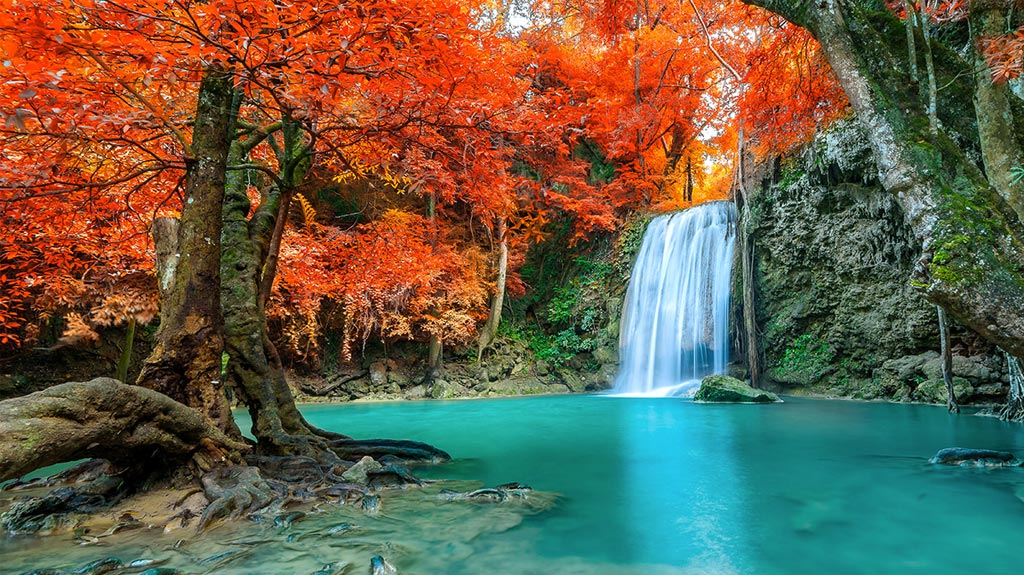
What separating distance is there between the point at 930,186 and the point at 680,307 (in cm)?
1031

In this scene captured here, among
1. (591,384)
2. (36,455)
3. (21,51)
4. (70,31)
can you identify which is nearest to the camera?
(36,455)

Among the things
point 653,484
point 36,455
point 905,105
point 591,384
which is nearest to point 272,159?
point 36,455

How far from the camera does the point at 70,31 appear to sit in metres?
2.99

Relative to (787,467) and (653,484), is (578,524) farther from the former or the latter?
(787,467)

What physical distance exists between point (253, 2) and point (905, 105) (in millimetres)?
4956

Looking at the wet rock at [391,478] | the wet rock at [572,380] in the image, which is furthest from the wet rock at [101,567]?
the wet rock at [572,380]

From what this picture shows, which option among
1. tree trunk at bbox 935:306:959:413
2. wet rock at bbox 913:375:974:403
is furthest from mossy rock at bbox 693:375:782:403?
tree trunk at bbox 935:306:959:413

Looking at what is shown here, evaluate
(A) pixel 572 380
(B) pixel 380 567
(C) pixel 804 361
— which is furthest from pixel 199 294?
(A) pixel 572 380

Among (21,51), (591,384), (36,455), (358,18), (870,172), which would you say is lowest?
(591,384)

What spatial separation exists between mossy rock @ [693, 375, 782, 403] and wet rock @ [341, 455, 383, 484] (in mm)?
8161

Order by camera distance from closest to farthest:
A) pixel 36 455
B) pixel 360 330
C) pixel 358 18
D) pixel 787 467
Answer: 1. pixel 36 455
2. pixel 358 18
3. pixel 787 467
4. pixel 360 330

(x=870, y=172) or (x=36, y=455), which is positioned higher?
(x=870, y=172)

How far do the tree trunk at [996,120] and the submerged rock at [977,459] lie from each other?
232 cm

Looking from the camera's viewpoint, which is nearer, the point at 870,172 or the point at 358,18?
the point at 358,18
